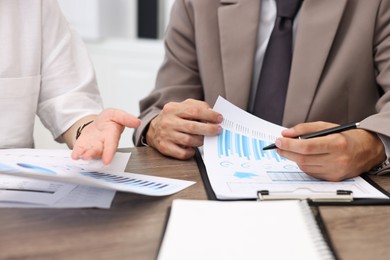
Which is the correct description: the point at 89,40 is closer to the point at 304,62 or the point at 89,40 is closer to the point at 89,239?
the point at 304,62

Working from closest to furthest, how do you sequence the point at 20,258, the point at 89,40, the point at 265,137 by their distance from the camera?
the point at 20,258, the point at 265,137, the point at 89,40

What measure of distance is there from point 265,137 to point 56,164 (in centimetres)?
38

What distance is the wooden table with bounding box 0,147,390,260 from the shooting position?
0.57 metres

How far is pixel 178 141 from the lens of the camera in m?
0.97

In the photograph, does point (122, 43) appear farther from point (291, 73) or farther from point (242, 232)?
point (242, 232)

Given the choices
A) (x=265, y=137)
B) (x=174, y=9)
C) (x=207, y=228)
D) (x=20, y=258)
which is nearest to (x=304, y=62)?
(x=265, y=137)

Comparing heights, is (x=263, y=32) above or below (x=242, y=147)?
above

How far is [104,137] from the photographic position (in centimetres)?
84

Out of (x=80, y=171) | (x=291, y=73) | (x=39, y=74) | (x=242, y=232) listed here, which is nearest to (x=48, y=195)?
(x=80, y=171)

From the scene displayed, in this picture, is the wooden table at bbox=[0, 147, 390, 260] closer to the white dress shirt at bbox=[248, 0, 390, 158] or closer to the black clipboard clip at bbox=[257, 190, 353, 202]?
the black clipboard clip at bbox=[257, 190, 353, 202]

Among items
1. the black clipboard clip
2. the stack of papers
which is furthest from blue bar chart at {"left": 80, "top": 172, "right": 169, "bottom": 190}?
the black clipboard clip

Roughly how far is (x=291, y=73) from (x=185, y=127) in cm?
31

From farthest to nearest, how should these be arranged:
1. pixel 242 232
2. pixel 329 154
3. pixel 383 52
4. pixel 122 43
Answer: pixel 122 43 < pixel 383 52 < pixel 329 154 < pixel 242 232

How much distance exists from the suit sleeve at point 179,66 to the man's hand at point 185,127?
22cm
